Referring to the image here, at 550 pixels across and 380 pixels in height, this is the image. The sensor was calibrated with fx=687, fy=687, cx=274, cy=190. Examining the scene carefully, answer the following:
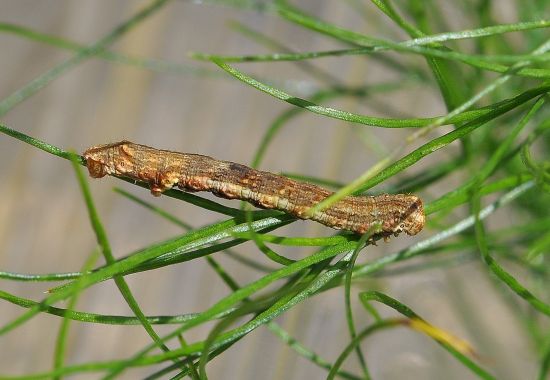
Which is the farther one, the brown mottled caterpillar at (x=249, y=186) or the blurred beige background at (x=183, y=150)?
the blurred beige background at (x=183, y=150)

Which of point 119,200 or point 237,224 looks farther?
point 119,200

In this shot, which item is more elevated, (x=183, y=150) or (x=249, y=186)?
(x=183, y=150)

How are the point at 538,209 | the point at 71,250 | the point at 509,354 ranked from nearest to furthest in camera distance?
1. the point at 538,209
2. the point at 509,354
3. the point at 71,250

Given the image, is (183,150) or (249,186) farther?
(183,150)

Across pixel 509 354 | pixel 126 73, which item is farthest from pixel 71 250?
pixel 509 354

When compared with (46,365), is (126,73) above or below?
above

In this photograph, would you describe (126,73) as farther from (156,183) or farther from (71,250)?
(156,183)
